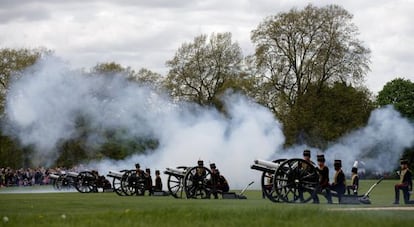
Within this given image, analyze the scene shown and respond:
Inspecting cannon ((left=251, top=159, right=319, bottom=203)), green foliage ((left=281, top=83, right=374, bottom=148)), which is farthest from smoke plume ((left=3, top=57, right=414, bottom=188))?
cannon ((left=251, top=159, right=319, bottom=203))

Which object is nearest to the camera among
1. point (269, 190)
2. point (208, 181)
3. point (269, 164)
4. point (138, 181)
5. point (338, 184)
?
point (338, 184)

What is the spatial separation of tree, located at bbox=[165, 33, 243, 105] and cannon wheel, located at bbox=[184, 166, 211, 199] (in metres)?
22.2

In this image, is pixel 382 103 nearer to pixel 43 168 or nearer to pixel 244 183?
pixel 244 183

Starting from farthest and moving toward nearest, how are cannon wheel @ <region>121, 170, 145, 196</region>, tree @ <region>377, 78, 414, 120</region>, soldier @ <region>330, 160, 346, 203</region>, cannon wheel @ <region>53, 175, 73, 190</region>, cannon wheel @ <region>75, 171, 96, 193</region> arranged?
tree @ <region>377, 78, 414, 120</region> → cannon wheel @ <region>53, 175, 73, 190</region> → cannon wheel @ <region>75, 171, 96, 193</region> → cannon wheel @ <region>121, 170, 145, 196</region> → soldier @ <region>330, 160, 346, 203</region>

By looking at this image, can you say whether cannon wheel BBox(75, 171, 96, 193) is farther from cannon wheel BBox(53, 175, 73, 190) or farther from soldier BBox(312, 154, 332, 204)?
soldier BBox(312, 154, 332, 204)

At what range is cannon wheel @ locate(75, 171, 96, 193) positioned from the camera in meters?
43.8

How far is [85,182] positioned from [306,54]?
21870 mm

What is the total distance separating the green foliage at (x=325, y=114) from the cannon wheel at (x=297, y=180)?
83.8ft

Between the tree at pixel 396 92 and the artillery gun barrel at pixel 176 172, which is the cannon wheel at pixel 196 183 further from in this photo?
the tree at pixel 396 92

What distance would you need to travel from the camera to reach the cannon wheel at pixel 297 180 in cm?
2498

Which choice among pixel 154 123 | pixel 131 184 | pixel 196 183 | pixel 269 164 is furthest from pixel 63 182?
pixel 269 164

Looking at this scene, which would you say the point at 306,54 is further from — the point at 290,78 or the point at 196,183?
the point at 196,183

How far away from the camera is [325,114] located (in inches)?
2196

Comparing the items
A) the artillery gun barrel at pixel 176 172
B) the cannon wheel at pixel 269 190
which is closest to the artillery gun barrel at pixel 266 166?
the cannon wheel at pixel 269 190
